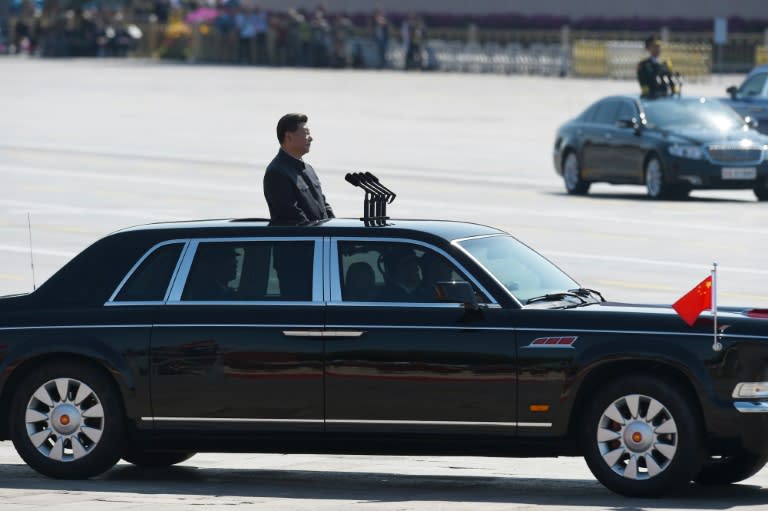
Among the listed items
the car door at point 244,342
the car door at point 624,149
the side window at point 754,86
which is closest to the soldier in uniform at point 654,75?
the car door at point 624,149

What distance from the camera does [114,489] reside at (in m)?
10.1

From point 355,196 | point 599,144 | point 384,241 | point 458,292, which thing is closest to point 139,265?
point 384,241

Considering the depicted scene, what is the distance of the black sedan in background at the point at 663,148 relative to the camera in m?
28.3

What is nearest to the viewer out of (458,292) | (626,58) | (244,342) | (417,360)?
(458,292)

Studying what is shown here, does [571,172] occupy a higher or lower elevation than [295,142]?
lower

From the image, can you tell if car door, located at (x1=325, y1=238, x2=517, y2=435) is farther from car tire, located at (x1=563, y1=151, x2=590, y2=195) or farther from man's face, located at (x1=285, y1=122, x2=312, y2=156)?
car tire, located at (x1=563, y1=151, x2=590, y2=195)

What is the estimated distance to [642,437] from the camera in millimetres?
9664

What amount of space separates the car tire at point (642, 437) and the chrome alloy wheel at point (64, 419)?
8.28 ft

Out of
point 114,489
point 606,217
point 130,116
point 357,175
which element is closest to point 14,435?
point 114,489

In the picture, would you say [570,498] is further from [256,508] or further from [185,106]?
[185,106]

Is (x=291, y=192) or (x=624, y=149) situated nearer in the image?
(x=291, y=192)

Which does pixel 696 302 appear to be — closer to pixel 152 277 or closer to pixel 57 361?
pixel 152 277

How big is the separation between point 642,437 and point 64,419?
296 cm

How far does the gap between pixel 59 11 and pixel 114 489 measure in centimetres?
8348
